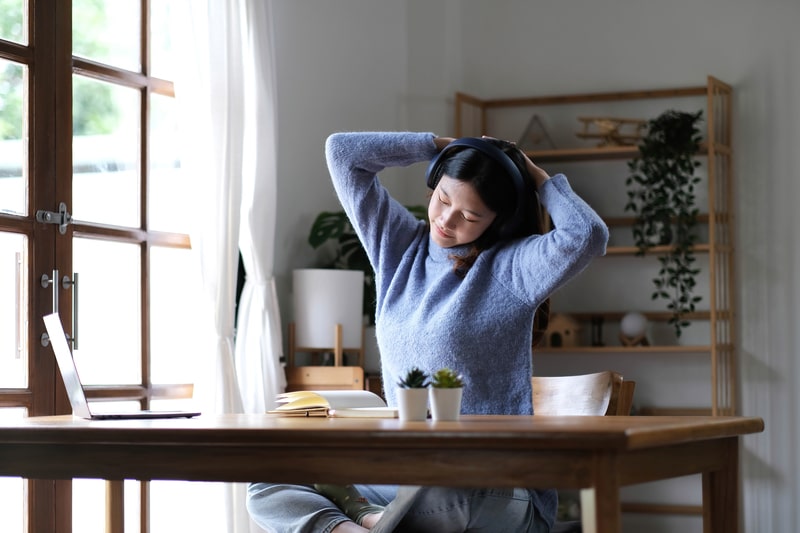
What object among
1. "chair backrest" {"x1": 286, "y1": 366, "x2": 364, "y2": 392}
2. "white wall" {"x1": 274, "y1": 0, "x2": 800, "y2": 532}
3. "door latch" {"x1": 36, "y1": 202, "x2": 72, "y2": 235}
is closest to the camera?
"door latch" {"x1": 36, "y1": 202, "x2": 72, "y2": 235}

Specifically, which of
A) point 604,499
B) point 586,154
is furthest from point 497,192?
point 586,154

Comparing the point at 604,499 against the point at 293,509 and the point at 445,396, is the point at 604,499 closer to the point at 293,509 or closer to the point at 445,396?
the point at 445,396

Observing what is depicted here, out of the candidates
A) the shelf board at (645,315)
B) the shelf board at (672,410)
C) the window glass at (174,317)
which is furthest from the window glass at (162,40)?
the shelf board at (672,410)

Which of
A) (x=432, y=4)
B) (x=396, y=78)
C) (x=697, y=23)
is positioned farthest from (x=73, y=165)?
(x=697, y=23)

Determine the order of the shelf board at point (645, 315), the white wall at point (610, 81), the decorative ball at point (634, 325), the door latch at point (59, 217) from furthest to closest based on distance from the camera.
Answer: the shelf board at point (645, 315) → the decorative ball at point (634, 325) → the white wall at point (610, 81) → the door latch at point (59, 217)

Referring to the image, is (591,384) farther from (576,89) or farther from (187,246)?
(576,89)

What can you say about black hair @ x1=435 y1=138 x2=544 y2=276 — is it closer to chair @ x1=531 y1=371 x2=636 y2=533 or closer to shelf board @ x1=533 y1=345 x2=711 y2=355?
chair @ x1=531 y1=371 x2=636 y2=533

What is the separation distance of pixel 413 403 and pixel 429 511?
0.18 metres

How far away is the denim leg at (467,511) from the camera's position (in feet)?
5.78

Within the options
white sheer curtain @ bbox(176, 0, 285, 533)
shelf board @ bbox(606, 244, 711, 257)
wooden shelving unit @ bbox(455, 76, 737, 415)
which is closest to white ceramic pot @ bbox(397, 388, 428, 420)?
white sheer curtain @ bbox(176, 0, 285, 533)

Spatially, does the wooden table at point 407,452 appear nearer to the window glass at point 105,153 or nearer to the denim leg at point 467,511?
the denim leg at point 467,511

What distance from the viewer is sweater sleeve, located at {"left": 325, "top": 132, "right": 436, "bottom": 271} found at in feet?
7.61

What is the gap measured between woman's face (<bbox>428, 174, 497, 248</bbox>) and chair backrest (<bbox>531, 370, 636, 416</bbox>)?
372 mm

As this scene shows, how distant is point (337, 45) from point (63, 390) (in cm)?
219
